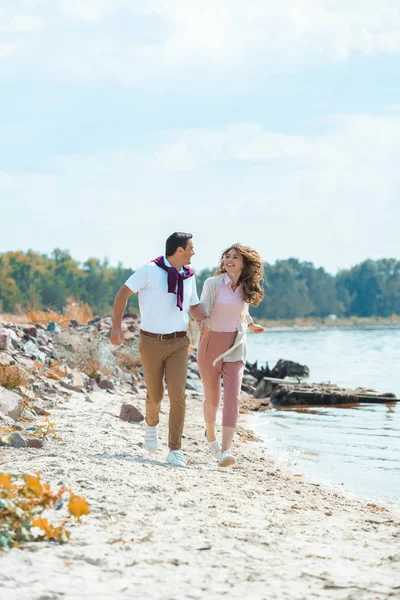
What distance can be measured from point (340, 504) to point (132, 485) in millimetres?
2241

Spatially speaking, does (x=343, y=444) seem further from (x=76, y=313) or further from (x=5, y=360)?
(x=76, y=313)

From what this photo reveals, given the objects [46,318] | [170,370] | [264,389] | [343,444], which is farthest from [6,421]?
[264,389]

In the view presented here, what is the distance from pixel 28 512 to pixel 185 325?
10.5ft

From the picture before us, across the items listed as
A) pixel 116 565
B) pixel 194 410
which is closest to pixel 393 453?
pixel 194 410

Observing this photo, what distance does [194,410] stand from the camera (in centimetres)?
Answer: 1524

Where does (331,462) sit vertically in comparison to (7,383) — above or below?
below

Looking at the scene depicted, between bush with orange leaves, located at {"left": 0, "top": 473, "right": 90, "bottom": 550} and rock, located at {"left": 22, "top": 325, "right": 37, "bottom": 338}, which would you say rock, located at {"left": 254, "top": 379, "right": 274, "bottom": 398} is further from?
bush with orange leaves, located at {"left": 0, "top": 473, "right": 90, "bottom": 550}

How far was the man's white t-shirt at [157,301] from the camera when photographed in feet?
24.4

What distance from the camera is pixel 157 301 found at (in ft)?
24.6

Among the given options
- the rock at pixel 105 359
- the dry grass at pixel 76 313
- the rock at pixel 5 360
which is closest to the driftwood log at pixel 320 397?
the rock at pixel 105 359

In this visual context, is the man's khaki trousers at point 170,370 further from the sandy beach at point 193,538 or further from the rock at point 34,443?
the rock at point 34,443

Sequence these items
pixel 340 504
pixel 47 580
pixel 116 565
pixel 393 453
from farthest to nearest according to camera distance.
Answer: pixel 393 453
pixel 340 504
pixel 116 565
pixel 47 580

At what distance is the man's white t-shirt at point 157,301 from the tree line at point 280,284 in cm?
8584

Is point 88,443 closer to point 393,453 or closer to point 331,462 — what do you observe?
point 331,462
